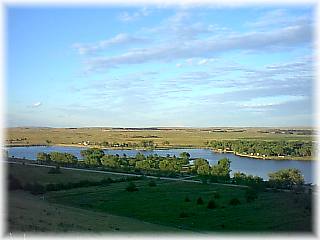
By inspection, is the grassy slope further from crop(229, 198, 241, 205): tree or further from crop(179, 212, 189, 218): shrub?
crop(179, 212, 189, 218): shrub

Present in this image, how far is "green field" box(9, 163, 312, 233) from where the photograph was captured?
23.3ft

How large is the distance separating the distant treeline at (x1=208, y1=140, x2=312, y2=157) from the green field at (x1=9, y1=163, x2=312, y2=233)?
1.13 meters

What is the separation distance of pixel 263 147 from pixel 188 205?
4558 mm

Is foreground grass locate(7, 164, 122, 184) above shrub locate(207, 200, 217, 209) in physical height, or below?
above

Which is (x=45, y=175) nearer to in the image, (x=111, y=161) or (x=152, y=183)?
(x=152, y=183)

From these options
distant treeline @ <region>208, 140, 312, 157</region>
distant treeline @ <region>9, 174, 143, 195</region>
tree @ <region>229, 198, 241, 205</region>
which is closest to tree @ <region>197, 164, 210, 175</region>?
distant treeline @ <region>208, 140, 312, 157</region>

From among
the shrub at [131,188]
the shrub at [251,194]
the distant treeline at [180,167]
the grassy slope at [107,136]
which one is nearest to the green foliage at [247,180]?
the distant treeline at [180,167]

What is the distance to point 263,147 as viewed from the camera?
46.5 ft

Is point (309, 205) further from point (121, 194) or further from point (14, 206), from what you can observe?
point (121, 194)

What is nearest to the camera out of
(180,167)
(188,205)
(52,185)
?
(52,185)

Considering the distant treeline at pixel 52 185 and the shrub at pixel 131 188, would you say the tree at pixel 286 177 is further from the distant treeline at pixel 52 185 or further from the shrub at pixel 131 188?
the distant treeline at pixel 52 185

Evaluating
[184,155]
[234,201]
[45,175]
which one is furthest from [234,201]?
[45,175]

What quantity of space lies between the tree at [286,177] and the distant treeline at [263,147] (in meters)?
0.44

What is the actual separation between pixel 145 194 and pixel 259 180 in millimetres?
3208
